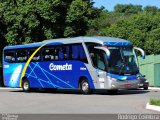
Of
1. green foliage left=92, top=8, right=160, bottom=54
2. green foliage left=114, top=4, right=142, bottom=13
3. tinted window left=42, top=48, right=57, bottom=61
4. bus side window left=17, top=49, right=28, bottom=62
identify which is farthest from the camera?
green foliage left=114, top=4, right=142, bottom=13

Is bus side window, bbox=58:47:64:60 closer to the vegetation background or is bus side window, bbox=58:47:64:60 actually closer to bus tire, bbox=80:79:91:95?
bus tire, bbox=80:79:91:95

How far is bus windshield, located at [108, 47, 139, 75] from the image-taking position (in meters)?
26.2

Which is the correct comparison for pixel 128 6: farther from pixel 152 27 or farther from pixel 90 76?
pixel 90 76

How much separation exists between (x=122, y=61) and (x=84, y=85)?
2.76m

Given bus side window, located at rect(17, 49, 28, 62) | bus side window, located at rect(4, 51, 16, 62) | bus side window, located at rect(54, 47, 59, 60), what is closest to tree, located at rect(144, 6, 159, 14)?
bus side window, located at rect(4, 51, 16, 62)

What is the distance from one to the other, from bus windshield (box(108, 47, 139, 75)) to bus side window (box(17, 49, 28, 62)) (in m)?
7.48

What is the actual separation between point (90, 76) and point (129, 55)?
246 cm

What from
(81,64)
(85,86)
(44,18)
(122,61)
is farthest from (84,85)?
(44,18)

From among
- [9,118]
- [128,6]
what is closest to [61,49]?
[9,118]

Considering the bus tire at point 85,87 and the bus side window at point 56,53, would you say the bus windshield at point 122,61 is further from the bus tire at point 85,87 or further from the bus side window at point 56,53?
the bus side window at point 56,53

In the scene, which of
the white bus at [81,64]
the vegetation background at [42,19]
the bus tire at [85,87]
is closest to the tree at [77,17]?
the vegetation background at [42,19]

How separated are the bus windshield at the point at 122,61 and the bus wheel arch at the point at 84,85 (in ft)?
6.33

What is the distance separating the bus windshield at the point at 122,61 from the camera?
86.1ft

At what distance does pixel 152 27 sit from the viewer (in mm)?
77062
